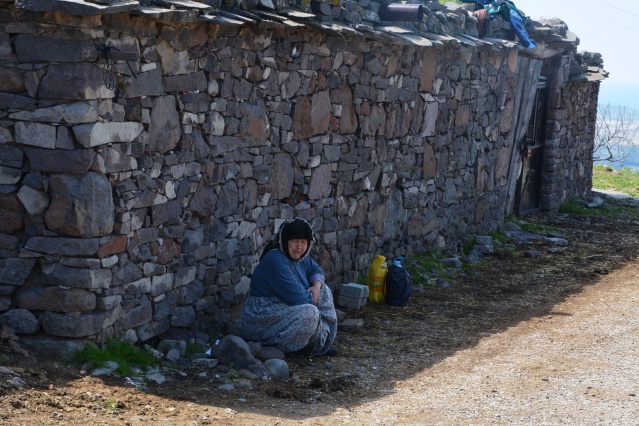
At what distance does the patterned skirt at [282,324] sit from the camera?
6.84m

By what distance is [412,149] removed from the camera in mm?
10320

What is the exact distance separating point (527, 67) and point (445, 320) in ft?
21.5

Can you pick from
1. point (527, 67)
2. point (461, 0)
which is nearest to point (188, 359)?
point (461, 0)

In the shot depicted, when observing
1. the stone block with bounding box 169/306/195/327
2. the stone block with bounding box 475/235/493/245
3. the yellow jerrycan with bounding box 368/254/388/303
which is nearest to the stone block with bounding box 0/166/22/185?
the stone block with bounding box 169/306/195/327

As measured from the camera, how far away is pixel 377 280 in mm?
9078

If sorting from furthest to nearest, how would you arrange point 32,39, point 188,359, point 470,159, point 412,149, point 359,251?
point 470,159 → point 412,149 → point 359,251 → point 188,359 → point 32,39

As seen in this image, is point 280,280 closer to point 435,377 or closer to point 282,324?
point 282,324

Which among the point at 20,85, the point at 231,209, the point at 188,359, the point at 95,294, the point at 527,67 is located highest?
the point at 527,67

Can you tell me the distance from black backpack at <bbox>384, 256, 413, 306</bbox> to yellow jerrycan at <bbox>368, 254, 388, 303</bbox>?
0.07 m

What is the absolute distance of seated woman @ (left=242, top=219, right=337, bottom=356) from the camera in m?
6.86

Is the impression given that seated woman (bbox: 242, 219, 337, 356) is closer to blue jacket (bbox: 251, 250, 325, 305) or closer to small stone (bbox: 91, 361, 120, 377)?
blue jacket (bbox: 251, 250, 325, 305)

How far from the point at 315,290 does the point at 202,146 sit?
1348mm

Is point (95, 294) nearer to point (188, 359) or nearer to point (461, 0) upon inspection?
point (188, 359)

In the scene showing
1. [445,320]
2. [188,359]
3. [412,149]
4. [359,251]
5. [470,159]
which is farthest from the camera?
[470,159]
